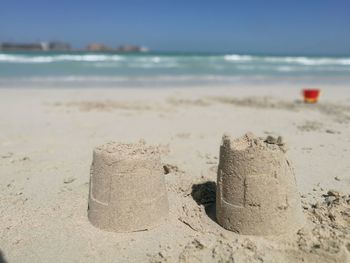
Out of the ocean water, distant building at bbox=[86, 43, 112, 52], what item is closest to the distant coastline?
→ distant building at bbox=[86, 43, 112, 52]

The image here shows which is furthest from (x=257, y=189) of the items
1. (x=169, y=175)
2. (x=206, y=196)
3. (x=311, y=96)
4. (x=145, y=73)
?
(x=145, y=73)

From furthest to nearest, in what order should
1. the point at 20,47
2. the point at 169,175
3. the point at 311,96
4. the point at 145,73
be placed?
the point at 20,47 → the point at 145,73 → the point at 311,96 → the point at 169,175

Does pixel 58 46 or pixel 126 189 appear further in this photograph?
pixel 58 46

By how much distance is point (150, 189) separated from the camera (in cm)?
260

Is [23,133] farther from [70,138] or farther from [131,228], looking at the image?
[131,228]

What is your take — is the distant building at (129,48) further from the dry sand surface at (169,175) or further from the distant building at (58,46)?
the dry sand surface at (169,175)

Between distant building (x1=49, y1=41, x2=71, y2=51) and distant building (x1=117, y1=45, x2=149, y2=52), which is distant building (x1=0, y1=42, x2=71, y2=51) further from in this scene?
distant building (x1=117, y1=45, x2=149, y2=52)

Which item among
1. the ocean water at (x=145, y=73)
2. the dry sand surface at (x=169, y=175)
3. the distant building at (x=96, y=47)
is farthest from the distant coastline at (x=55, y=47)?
the dry sand surface at (x=169, y=175)

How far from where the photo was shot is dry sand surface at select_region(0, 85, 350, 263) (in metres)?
2.45

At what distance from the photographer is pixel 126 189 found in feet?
8.36

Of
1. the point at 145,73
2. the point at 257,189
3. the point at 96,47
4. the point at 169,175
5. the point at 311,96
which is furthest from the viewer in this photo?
the point at 96,47

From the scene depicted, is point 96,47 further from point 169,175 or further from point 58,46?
point 169,175

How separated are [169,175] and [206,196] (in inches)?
25.9

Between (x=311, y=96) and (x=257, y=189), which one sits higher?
(x=257, y=189)
